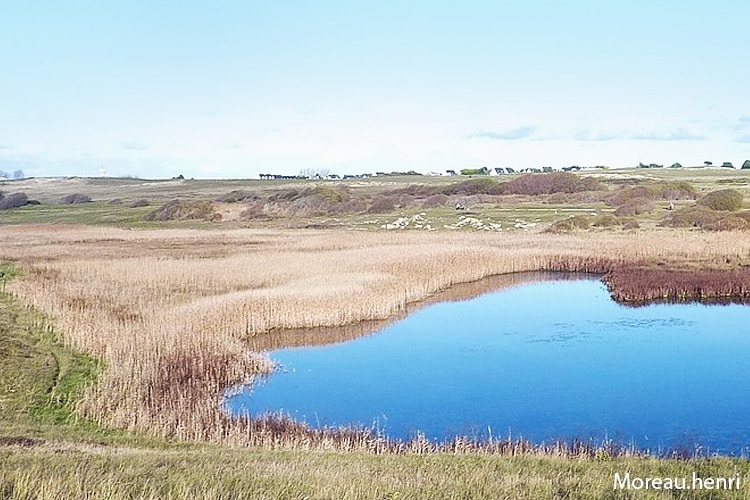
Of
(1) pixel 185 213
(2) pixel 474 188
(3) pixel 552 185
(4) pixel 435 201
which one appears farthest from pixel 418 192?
(1) pixel 185 213

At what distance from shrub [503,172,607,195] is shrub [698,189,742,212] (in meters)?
23.7

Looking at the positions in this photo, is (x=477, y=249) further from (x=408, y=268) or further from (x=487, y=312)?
(x=487, y=312)

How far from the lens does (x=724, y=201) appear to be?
174 ft

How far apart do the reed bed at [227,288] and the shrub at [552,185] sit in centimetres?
3746

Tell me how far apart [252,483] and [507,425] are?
748 cm

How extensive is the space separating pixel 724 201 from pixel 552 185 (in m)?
29.8

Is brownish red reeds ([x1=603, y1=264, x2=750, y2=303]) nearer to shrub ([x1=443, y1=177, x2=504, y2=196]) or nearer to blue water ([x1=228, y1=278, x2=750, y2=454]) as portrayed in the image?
Answer: blue water ([x1=228, y1=278, x2=750, y2=454])

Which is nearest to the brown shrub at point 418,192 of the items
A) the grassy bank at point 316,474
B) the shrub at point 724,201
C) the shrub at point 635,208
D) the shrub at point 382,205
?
the shrub at point 382,205

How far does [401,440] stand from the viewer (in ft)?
41.6

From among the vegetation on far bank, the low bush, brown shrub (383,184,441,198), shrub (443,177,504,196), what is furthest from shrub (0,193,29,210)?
the low bush

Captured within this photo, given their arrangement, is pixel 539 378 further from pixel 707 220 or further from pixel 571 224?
pixel 707 220

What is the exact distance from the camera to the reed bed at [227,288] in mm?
13398

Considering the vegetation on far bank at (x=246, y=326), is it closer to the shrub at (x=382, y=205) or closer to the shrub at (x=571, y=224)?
the shrub at (x=571, y=224)

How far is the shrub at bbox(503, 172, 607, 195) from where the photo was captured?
80062 mm
